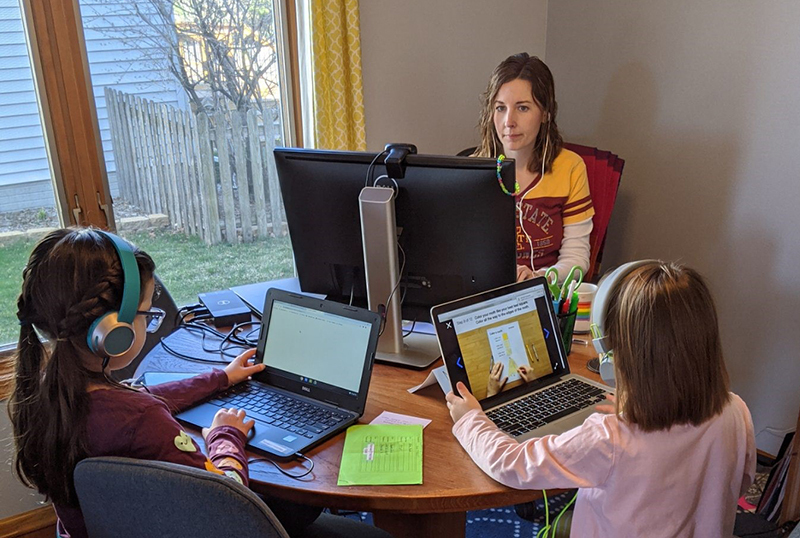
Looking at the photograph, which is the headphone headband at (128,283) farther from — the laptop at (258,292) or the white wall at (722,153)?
the white wall at (722,153)

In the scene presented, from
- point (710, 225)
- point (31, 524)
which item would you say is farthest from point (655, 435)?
point (31, 524)

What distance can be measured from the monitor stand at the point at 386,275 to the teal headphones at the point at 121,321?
0.51 metres

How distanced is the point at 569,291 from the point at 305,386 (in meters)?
0.66

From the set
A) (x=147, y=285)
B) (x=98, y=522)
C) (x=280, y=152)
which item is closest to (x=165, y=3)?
(x=280, y=152)

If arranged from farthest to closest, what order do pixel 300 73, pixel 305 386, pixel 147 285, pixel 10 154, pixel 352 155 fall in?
1. pixel 300 73
2. pixel 10 154
3. pixel 352 155
4. pixel 305 386
5. pixel 147 285

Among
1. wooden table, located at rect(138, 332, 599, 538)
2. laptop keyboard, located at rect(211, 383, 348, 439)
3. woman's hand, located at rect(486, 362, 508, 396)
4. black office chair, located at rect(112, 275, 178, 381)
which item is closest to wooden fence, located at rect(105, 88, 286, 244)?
black office chair, located at rect(112, 275, 178, 381)

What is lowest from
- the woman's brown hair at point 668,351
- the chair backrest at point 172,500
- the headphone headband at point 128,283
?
the chair backrest at point 172,500

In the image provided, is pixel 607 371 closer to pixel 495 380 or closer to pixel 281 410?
pixel 495 380

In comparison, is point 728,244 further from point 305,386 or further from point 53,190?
point 53,190

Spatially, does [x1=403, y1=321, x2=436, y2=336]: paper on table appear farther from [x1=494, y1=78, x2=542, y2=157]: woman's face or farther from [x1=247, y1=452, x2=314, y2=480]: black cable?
[x1=494, y1=78, x2=542, y2=157]: woman's face

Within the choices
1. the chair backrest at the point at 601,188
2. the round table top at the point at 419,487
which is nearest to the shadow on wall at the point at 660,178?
the chair backrest at the point at 601,188

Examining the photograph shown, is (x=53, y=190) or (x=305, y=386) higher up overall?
(x=53, y=190)

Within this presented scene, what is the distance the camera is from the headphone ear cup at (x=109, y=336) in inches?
41.5

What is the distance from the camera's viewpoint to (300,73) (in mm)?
2502
